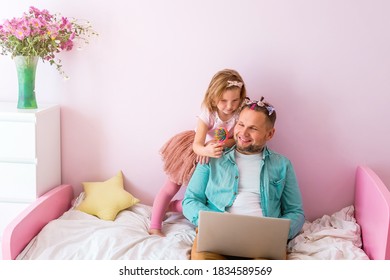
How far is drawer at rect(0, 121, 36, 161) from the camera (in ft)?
8.02

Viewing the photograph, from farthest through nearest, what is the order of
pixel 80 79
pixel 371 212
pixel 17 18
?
pixel 80 79
pixel 17 18
pixel 371 212

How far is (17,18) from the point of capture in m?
2.49

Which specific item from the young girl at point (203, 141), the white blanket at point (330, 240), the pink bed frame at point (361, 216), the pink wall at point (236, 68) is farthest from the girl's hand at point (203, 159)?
the pink bed frame at point (361, 216)

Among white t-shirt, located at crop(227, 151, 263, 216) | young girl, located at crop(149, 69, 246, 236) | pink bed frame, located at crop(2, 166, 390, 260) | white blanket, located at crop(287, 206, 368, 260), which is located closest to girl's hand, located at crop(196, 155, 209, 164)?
young girl, located at crop(149, 69, 246, 236)

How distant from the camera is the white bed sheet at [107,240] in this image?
220cm

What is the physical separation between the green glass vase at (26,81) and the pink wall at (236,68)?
0.16m

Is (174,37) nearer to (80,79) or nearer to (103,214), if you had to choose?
(80,79)

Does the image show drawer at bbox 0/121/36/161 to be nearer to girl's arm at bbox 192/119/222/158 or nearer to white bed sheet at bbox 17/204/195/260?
white bed sheet at bbox 17/204/195/260

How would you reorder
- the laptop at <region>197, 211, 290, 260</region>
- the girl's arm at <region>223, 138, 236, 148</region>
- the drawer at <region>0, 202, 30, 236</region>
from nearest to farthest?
1. the laptop at <region>197, 211, 290, 260</region>
2. the girl's arm at <region>223, 138, 236, 148</region>
3. the drawer at <region>0, 202, 30, 236</region>

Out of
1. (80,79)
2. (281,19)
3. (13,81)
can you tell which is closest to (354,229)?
(281,19)

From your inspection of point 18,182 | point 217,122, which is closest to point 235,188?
point 217,122

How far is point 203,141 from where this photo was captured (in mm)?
2412

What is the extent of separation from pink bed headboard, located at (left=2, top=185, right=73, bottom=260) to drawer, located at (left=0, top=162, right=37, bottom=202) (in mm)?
67
